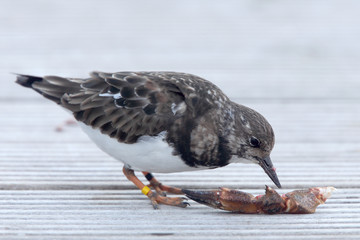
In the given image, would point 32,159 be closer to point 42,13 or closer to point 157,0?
point 42,13

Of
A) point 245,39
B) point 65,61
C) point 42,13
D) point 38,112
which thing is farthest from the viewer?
point 42,13

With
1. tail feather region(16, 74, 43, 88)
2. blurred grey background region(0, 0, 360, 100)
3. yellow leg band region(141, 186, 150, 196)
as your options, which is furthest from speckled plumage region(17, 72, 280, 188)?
blurred grey background region(0, 0, 360, 100)

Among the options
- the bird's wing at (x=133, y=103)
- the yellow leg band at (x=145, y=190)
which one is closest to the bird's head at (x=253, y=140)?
the bird's wing at (x=133, y=103)

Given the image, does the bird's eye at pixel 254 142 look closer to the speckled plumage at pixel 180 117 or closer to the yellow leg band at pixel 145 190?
the speckled plumage at pixel 180 117

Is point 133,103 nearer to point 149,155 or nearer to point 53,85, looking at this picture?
point 149,155

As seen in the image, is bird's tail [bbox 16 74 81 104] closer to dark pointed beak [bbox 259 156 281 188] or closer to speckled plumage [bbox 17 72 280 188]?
speckled plumage [bbox 17 72 280 188]

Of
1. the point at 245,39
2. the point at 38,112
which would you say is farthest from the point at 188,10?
the point at 38,112

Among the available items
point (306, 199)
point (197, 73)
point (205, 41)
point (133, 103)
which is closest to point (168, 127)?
point (133, 103)
